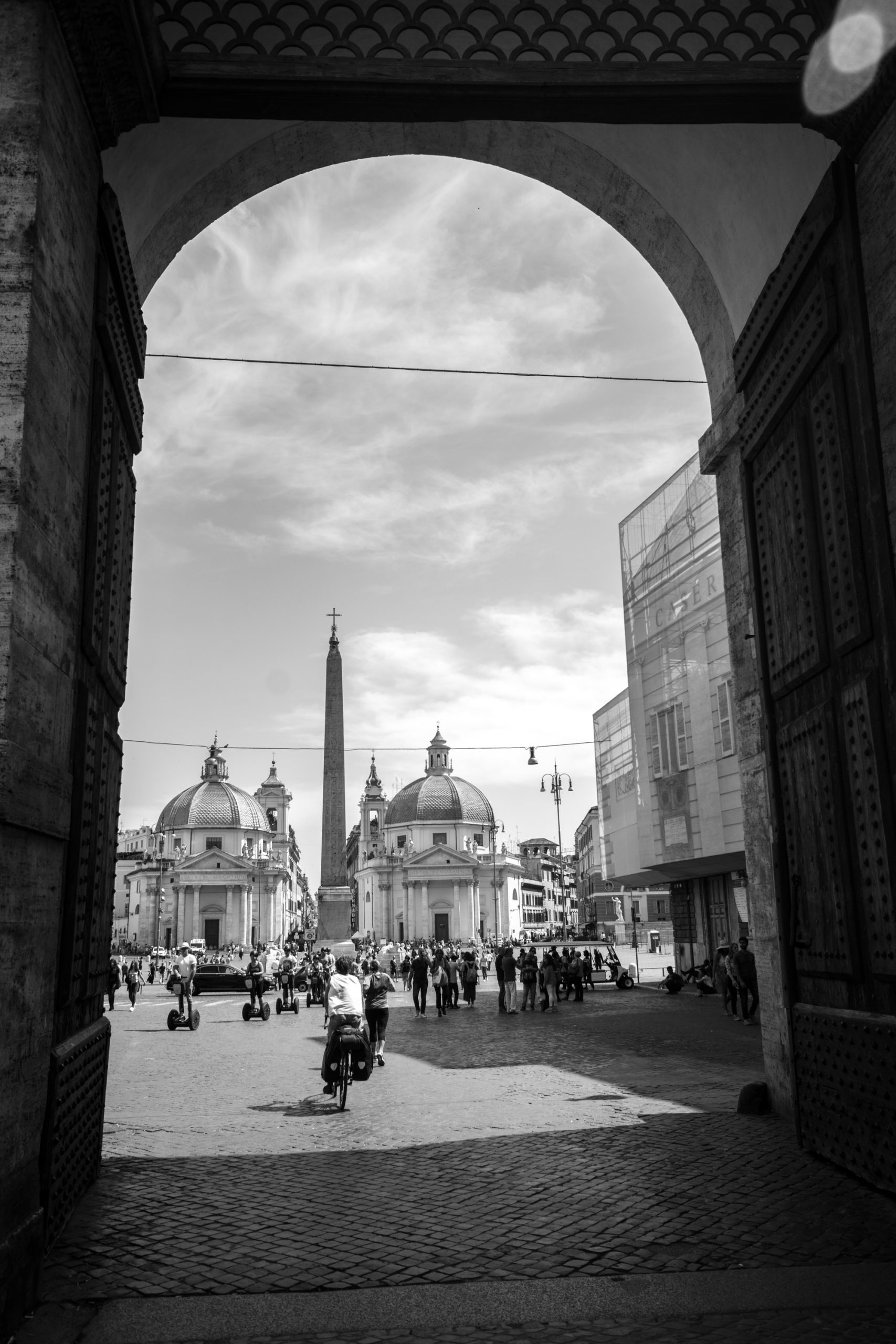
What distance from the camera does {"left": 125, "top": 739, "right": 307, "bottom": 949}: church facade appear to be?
364 feet

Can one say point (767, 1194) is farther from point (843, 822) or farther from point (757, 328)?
point (757, 328)

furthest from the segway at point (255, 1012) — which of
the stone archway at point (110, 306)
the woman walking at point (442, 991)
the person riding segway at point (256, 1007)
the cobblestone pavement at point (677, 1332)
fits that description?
the cobblestone pavement at point (677, 1332)

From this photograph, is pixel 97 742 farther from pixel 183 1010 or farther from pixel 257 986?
pixel 257 986

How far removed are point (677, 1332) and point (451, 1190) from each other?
7.96 ft

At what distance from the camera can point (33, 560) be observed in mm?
4445

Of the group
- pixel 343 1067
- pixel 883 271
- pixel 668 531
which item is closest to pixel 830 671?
pixel 883 271

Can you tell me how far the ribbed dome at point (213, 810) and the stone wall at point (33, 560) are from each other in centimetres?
11654

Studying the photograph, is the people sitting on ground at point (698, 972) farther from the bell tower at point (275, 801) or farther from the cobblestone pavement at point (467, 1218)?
the bell tower at point (275, 801)

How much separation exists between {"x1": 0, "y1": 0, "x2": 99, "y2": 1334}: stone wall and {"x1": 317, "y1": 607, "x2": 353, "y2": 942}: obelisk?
136 feet

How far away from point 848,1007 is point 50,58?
5843mm

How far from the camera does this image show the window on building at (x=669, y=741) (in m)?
28.8

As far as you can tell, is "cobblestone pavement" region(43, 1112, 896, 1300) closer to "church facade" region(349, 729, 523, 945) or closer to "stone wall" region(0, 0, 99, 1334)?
"stone wall" region(0, 0, 99, 1334)

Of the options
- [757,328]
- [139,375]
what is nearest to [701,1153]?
[757,328]

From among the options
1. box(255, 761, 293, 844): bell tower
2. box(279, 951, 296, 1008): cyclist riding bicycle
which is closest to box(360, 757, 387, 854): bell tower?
box(255, 761, 293, 844): bell tower
